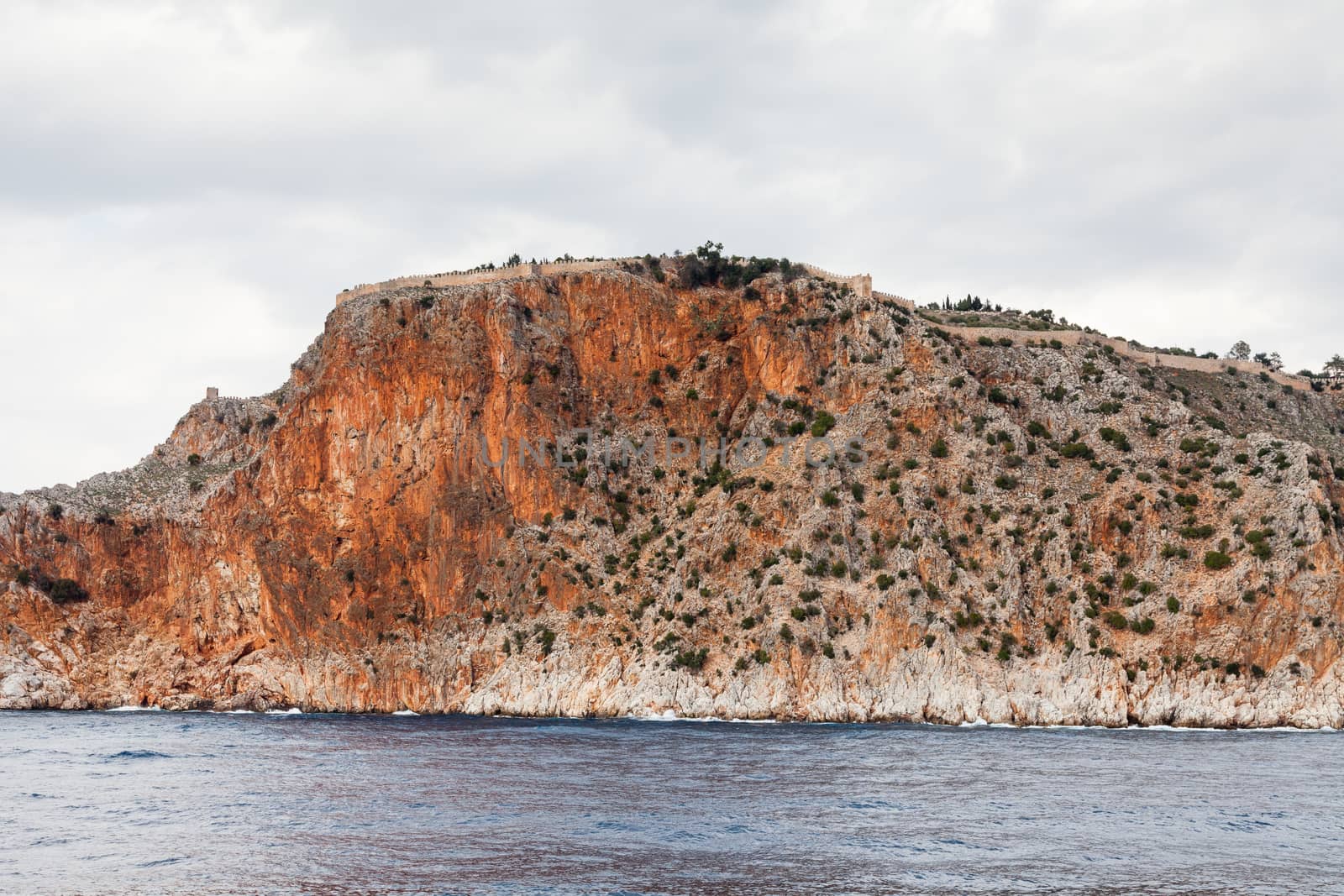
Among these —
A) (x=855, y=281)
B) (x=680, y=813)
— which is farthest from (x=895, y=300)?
(x=680, y=813)

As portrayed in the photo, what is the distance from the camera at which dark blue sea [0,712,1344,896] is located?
3303cm

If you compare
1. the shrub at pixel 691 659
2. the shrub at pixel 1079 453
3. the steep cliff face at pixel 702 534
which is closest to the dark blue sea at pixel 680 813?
the steep cliff face at pixel 702 534

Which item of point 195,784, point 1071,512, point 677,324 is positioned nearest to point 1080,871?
point 195,784

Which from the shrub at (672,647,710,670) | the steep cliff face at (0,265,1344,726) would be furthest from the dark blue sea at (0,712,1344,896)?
the shrub at (672,647,710,670)

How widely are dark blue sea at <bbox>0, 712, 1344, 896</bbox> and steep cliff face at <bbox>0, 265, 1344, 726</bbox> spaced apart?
7.48 m

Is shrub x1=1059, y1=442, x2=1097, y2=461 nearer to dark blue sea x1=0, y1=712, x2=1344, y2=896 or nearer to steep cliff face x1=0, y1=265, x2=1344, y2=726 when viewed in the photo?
steep cliff face x1=0, y1=265, x2=1344, y2=726

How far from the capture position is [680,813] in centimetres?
4212

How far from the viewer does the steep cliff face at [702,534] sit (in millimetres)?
74312

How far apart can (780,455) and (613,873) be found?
57.8m

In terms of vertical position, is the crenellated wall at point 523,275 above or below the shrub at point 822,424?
above

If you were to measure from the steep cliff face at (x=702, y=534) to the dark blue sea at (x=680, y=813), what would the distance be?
7.48 metres

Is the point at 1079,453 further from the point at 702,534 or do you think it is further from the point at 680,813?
the point at 680,813

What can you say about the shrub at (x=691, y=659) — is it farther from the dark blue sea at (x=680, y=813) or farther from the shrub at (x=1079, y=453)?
the shrub at (x=1079, y=453)

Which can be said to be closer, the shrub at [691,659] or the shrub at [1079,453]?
the shrub at [691,659]
